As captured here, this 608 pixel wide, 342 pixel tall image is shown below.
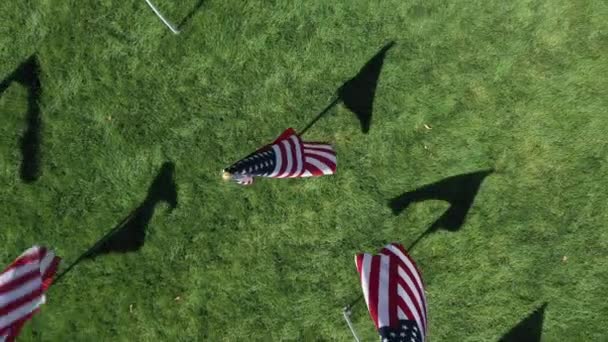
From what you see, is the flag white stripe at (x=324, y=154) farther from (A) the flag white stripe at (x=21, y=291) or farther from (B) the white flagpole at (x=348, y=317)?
(A) the flag white stripe at (x=21, y=291)

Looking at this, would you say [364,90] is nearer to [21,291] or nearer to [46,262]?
[46,262]

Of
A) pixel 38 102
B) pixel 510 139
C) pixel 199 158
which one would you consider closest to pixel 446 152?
pixel 510 139

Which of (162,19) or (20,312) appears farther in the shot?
(162,19)

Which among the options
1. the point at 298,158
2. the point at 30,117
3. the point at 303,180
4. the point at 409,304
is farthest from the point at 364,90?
the point at 30,117

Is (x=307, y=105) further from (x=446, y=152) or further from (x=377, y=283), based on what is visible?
(x=377, y=283)

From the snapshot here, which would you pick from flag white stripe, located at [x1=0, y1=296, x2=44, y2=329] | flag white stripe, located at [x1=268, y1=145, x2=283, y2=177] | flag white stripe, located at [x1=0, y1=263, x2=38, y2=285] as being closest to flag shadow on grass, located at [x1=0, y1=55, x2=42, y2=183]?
flag white stripe, located at [x1=0, y1=263, x2=38, y2=285]

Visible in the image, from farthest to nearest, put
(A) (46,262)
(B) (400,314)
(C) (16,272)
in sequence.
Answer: (A) (46,262) → (B) (400,314) → (C) (16,272)

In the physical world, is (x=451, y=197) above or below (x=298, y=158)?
below
